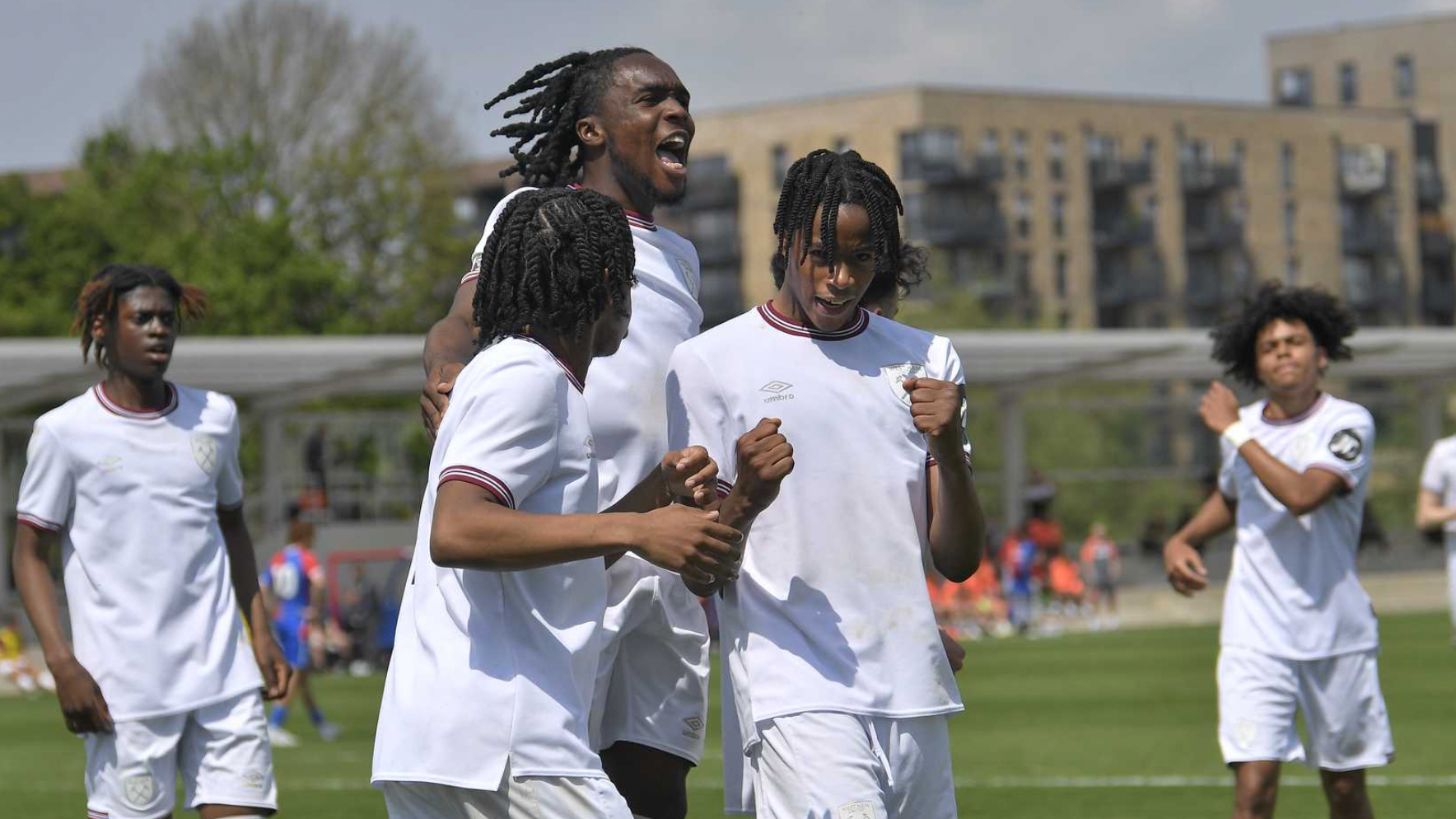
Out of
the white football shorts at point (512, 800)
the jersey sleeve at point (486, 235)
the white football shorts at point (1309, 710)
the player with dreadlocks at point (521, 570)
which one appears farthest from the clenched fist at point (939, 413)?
the white football shorts at point (1309, 710)

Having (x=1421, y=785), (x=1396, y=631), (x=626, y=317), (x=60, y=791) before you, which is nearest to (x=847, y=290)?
(x=626, y=317)

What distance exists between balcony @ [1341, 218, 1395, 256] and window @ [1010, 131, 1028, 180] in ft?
66.0

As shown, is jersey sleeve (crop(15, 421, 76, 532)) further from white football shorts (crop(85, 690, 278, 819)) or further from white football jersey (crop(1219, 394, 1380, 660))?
white football jersey (crop(1219, 394, 1380, 660))

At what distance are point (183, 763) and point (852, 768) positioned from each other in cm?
294

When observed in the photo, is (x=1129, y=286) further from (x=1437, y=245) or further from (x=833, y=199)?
(x=833, y=199)

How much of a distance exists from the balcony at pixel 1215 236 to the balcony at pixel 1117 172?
15.3 feet

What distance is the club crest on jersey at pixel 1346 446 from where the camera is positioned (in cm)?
759

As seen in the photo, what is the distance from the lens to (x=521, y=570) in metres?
4.04

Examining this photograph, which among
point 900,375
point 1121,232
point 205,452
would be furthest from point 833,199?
point 1121,232

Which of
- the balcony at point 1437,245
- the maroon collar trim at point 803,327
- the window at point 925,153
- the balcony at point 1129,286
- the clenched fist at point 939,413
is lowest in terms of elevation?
the clenched fist at point 939,413

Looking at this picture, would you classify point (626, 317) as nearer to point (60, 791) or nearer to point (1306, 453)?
point (1306, 453)

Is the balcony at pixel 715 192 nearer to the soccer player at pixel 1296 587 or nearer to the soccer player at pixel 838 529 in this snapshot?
the soccer player at pixel 1296 587

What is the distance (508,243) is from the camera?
434 centimetres

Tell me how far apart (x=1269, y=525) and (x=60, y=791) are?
27.5 ft
